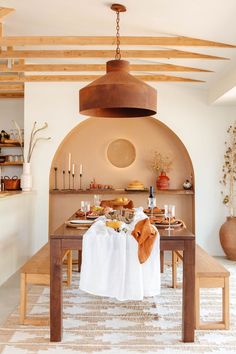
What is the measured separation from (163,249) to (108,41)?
244cm

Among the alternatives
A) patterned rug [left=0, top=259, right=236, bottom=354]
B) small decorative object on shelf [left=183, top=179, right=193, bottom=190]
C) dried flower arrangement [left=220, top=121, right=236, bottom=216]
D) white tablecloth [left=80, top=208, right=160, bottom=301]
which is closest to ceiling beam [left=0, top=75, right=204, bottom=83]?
dried flower arrangement [left=220, top=121, right=236, bottom=216]

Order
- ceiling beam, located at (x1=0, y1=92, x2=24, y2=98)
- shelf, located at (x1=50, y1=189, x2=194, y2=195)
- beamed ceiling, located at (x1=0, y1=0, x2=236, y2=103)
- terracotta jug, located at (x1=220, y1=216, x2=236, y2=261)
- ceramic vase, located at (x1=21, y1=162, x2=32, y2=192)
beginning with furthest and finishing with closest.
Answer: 1. ceiling beam, located at (x1=0, y1=92, x2=24, y2=98)
2. shelf, located at (x1=50, y1=189, x2=194, y2=195)
3. ceramic vase, located at (x1=21, y1=162, x2=32, y2=192)
4. terracotta jug, located at (x1=220, y1=216, x2=236, y2=261)
5. beamed ceiling, located at (x1=0, y1=0, x2=236, y2=103)

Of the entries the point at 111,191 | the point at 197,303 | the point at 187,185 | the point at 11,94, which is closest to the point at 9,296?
the point at 197,303

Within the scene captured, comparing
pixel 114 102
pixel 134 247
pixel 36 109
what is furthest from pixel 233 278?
pixel 36 109

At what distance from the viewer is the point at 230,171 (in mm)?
6359

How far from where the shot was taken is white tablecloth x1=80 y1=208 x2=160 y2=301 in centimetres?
303

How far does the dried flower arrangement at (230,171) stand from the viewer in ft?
20.8

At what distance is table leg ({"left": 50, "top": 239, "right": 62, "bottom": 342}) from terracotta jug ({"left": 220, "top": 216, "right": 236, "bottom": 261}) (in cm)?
352

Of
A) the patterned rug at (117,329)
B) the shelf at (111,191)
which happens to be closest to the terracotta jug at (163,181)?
the shelf at (111,191)

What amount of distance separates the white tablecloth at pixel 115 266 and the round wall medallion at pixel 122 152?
3783mm

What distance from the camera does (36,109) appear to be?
6.38 metres

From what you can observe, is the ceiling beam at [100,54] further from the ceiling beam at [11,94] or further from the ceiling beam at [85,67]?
the ceiling beam at [11,94]

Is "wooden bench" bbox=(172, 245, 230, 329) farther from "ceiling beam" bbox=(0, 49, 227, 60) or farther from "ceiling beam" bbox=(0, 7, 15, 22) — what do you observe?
"ceiling beam" bbox=(0, 7, 15, 22)

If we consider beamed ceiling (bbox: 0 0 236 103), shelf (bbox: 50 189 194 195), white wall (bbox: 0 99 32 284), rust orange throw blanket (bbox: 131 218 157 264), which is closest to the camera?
rust orange throw blanket (bbox: 131 218 157 264)
